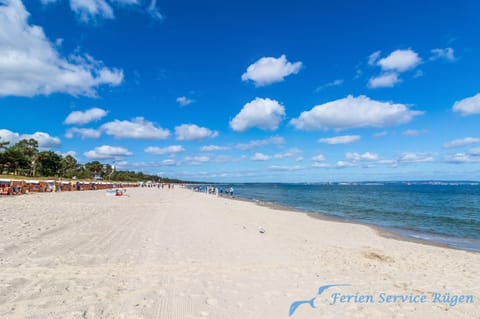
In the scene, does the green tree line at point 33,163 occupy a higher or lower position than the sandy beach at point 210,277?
higher

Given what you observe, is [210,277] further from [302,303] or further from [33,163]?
[33,163]

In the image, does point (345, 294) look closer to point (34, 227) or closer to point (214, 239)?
point (214, 239)

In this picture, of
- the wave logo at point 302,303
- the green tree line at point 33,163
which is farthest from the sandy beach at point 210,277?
the green tree line at point 33,163

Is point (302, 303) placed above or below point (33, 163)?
below

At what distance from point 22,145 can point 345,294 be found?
9354 centimetres

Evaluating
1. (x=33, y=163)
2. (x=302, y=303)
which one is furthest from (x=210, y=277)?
(x=33, y=163)

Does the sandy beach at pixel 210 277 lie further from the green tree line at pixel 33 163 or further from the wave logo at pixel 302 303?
the green tree line at pixel 33 163

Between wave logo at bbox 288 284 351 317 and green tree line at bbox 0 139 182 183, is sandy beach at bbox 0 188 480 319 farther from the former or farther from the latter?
green tree line at bbox 0 139 182 183

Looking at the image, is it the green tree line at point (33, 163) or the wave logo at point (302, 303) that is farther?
the green tree line at point (33, 163)

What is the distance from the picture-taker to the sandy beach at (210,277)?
4.11 meters

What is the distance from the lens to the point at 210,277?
219 inches

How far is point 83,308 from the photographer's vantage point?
3861 mm

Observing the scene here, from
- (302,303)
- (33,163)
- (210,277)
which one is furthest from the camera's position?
(33,163)

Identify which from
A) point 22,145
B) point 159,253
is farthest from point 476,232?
point 22,145
